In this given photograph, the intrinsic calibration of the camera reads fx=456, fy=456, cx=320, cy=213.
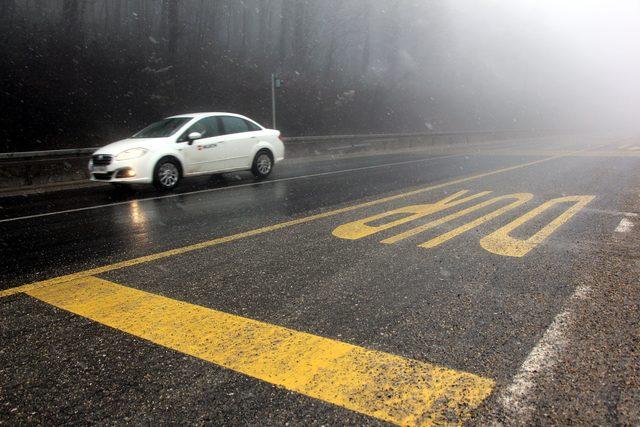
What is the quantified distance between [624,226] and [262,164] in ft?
26.4

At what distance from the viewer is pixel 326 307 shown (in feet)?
11.1

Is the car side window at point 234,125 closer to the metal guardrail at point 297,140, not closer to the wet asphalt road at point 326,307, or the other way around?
the wet asphalt road at point 326,307

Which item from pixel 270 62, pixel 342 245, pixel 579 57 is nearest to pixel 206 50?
pixel 270 62

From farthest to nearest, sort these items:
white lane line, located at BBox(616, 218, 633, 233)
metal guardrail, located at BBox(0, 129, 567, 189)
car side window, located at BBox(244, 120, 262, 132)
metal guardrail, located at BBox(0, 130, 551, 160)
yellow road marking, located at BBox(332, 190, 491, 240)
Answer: car side window, located at BBox(244, 120, 262, 132) < metal guardrail, located at BBox(0, 130, 551, 160) < metal guardrail, located at BBox(0, 129, 567, 189) < white lane line, located at BBox(616, 218, 633, 233) < yellow road marking, located at BBox(332, 190, 491, 240)

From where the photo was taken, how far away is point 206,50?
2686cm

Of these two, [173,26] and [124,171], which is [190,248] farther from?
[173,26]

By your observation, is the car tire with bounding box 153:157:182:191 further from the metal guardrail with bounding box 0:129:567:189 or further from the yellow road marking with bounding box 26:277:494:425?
the yellow road marking with bounding box 26:277:494:425

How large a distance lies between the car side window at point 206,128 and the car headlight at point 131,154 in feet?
3.49

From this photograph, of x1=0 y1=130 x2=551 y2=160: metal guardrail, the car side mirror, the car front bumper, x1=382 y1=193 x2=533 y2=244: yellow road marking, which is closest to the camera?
x1=382 y1=193 x2=533 y2=244: yellow road marking

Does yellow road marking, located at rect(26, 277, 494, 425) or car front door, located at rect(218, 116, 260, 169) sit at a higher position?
car front door, located at rect(218, 116, 260, 169)

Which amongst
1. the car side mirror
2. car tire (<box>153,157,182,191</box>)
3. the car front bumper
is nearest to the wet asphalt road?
the car front bumper

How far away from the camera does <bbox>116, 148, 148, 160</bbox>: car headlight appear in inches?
364

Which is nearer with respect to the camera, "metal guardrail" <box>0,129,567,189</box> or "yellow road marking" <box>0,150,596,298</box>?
"yellow road marking" <box>0,150,596,298</box>

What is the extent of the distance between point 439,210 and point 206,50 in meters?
23.6
